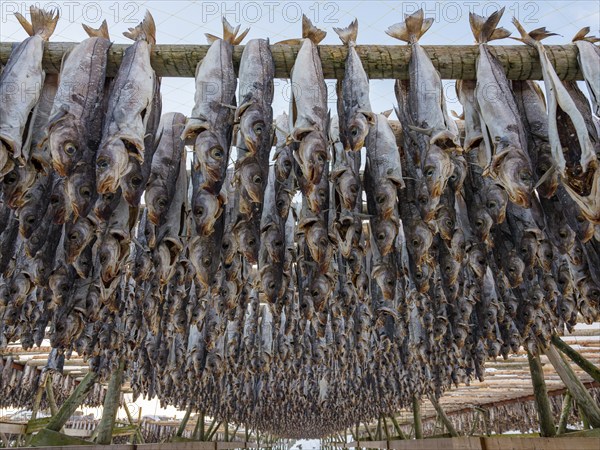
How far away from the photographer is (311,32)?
125 inches

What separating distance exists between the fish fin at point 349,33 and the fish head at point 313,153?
0.87m

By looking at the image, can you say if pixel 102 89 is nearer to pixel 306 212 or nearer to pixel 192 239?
pixel 192 239

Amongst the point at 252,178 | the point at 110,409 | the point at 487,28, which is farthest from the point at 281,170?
the point at 110,409

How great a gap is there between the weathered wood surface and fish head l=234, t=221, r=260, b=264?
3.72ft

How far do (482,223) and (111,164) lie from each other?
2.68 m

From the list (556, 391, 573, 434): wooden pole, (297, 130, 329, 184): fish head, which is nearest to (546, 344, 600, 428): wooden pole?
(556, 391, 573, 434): wooden pole

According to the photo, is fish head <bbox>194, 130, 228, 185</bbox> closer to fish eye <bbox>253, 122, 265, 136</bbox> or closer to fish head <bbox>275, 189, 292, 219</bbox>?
fish eye <bbox>253, 122, 265, 136</bbox>

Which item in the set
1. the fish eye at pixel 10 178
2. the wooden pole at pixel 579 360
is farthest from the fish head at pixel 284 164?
the wooden pole at pixel 579 360

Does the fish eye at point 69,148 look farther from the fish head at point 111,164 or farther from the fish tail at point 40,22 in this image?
the fish tail at point 40,22

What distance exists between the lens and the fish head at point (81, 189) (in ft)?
9.09

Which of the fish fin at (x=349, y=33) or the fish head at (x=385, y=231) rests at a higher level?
the fish fin at (x=349, y=33)

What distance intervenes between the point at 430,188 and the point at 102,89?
2.21m

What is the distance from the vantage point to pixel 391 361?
400 inches

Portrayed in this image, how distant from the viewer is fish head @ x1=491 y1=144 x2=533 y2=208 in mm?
2686
